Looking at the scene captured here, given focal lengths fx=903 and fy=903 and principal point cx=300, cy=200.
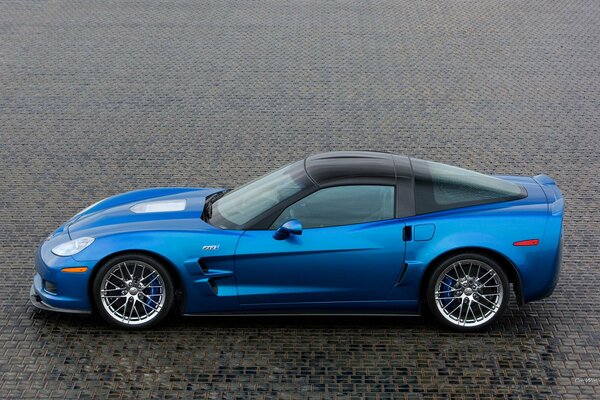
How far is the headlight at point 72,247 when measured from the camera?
7.05 metres

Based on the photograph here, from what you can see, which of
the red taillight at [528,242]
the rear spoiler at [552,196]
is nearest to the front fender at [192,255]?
the red taillight at [528,242]

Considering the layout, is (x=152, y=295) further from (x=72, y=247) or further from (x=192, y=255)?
(x=72, y=247)

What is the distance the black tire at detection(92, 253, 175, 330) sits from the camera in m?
6.93

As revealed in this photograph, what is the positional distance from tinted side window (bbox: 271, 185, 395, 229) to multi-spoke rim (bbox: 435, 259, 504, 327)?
663 mm

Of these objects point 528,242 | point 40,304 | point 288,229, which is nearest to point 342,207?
point 288,229

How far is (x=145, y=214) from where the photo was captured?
7.43 m

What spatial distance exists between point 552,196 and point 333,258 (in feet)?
6.29

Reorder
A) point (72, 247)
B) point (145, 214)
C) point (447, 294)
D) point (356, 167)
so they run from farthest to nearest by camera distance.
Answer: point (145, 214) → point (356, 167) → point (72, 247) → point (447, 294)

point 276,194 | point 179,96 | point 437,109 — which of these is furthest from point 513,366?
point 179,96

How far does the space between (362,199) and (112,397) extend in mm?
2399

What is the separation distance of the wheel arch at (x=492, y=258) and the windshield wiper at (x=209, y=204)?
1.82 meters

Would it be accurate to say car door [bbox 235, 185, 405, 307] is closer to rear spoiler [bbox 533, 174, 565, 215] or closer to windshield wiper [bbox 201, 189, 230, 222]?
windshield wiper [bbox 201, 189, 230, 222]

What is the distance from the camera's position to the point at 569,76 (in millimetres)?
14188

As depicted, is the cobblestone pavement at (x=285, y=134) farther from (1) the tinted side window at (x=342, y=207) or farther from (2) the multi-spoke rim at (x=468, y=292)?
(1) the tinted side window at (x=342, y=207)
